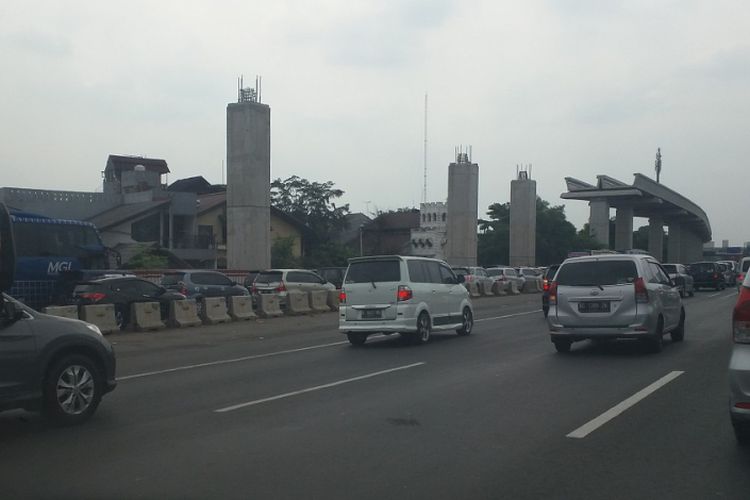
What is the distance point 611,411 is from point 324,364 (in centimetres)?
600

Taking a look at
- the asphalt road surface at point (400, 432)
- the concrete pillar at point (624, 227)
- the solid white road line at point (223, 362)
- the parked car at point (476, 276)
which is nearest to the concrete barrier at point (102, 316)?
the solid white road line at point (223, 362)

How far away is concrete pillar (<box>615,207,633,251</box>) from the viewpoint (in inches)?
2574

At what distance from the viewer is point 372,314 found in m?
16.9

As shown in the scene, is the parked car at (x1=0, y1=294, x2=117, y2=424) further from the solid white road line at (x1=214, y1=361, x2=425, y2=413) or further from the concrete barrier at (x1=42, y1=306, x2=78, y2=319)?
the concrete barrier at (x1=42, y1=306, x2=78, y2=319)

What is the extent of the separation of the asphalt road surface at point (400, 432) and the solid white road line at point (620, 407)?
0.09 ft

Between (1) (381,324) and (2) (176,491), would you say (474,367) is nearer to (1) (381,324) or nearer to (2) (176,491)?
(1) (381,324)

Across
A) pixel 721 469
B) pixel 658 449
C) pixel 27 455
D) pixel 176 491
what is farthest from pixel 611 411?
pixel 27 455

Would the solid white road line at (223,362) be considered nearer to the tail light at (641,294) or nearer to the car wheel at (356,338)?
the car wheel at (356,338)

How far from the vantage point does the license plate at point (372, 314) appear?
55.1 feet

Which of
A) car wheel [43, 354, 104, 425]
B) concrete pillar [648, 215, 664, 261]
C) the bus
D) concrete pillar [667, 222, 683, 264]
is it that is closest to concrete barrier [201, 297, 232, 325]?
the bus

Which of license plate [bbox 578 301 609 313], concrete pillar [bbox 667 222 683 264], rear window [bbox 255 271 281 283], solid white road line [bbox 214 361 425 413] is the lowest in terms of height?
solid white road line [bbox 214 361 425 413]

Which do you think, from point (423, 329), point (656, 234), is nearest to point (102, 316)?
point (423, 329)

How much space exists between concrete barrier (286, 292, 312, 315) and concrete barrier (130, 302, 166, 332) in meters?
6.21

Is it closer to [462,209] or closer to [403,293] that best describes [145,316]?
[403,293]
